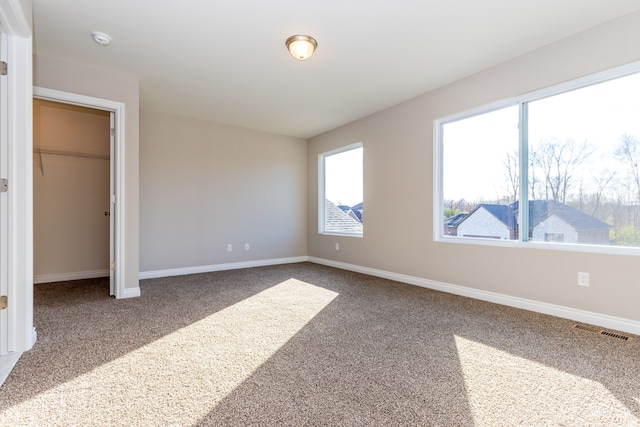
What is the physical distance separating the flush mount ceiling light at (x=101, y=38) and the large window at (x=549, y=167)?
350 cm

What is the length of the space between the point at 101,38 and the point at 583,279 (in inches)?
181

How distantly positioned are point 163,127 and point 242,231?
1.99 m

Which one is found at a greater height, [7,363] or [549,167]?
[549,167]

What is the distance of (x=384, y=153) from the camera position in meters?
4.46

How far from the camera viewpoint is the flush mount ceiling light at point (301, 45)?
267cm

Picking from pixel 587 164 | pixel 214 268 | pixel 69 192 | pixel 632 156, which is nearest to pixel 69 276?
pixel 69 192

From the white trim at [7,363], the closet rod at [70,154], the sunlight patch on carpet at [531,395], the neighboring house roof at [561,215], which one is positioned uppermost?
the closet rod at [70,154]

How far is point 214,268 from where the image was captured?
496 centimetres

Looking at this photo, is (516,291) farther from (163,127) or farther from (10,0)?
(163,127)

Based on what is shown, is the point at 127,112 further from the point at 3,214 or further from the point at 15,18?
the point at 3,214

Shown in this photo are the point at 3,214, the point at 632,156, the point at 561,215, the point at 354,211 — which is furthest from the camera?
the point at 354,211

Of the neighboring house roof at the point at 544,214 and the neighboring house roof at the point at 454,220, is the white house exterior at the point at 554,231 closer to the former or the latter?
the neighboring house roof at the point at 544,214

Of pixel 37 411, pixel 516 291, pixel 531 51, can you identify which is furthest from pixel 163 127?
pixel 516 291

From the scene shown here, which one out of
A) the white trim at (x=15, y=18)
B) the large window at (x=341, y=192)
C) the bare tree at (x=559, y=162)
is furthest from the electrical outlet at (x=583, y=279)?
the white trim at (x=15, y=18)
